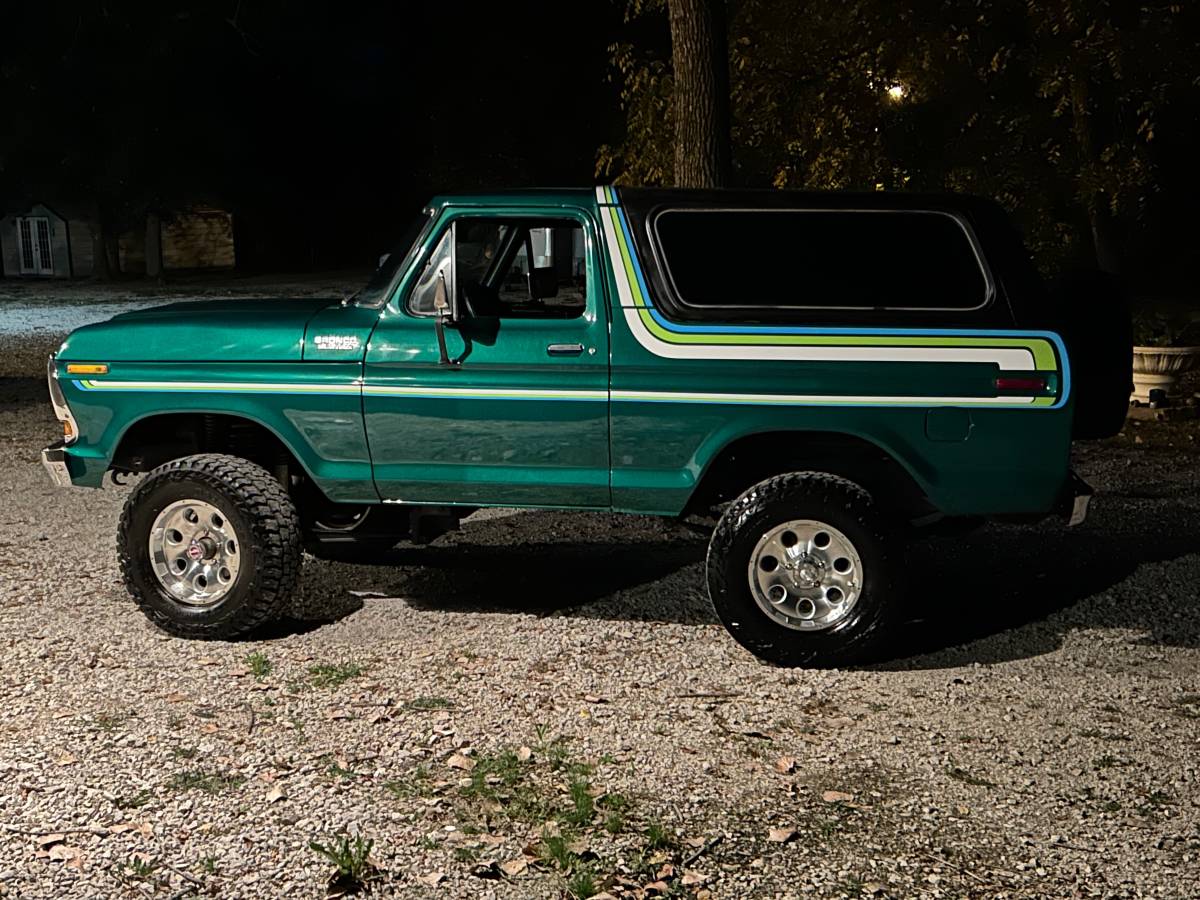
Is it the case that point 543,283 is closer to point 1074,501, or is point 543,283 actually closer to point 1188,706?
point 1074,501

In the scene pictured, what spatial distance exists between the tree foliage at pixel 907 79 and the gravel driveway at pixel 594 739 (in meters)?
9.59

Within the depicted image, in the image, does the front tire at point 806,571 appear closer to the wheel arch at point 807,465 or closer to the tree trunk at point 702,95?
the wheel arch at point 807,465

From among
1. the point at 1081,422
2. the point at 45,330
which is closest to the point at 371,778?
the point at 1081,422

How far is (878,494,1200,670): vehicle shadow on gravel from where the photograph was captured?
688 cm

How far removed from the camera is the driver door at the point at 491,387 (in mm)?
6645

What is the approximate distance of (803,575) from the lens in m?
6.57

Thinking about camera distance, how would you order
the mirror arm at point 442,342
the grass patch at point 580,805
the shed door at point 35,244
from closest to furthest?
the grass patch at point 580,805
the mirror arm at point 442,342
the shed door at point 35,244

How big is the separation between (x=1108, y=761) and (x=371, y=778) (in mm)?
2638

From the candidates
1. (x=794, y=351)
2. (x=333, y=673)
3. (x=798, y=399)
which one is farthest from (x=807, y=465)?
(x=333, y=673)

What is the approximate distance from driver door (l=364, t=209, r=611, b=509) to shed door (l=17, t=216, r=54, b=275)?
50.3 metres

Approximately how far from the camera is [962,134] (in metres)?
20.0

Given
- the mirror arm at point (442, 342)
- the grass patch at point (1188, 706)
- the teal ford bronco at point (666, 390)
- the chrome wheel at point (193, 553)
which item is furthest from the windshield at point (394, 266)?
the grass patch at point (1188, 706)

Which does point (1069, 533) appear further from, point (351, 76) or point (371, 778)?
point (351, 76)

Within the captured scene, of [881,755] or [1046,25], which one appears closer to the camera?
[881,755]
